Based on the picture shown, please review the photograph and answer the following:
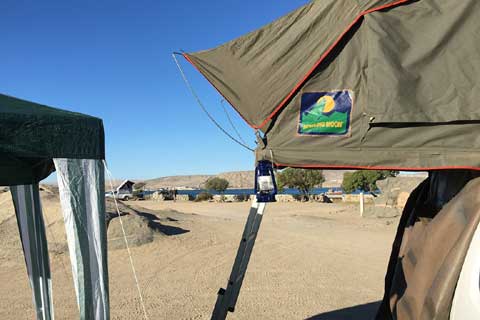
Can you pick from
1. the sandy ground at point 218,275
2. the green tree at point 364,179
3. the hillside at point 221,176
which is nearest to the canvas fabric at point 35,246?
the sandy ground at point 218,275

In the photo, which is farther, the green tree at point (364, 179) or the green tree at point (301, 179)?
the green tree at point (301, 179)

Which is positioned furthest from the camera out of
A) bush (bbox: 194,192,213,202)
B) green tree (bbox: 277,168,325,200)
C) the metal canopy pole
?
bush (bbox: 194,192,213,202)

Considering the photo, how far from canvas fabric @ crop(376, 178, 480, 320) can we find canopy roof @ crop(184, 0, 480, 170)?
0.35 m

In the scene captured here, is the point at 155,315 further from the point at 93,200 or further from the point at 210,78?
the point at 210,78

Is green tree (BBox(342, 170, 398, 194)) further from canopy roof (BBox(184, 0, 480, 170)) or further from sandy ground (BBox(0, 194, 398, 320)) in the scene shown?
canopy roof (BBox(184, 0, 480, 170))

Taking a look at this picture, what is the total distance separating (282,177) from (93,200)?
44813mm

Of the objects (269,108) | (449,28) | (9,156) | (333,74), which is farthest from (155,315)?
(449,28)

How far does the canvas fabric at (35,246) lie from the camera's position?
17.4ft

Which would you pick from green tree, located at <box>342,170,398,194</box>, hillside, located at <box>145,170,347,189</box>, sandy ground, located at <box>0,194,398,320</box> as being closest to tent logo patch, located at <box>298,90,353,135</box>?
sandy ground, located at <box>0,194,398,320</box>

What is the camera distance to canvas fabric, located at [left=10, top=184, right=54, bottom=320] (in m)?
5.29

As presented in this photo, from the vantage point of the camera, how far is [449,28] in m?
3.17

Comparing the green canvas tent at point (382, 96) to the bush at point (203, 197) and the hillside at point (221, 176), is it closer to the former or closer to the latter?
the bush at point (203, 197)

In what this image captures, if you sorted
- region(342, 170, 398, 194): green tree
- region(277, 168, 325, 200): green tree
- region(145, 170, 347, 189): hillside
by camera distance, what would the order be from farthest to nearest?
region(145, 170, 347, 189): hillside
region(277, 168, 325, 200): green tree
region(342, 170, 398, 194): green tree

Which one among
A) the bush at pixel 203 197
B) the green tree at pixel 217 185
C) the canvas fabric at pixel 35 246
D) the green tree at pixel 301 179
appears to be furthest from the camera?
the green tree at pixel 217 185
